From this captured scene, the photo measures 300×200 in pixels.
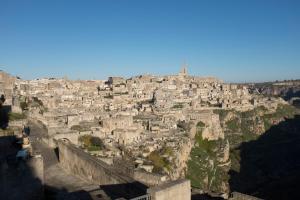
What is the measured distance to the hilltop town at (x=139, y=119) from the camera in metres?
20.5

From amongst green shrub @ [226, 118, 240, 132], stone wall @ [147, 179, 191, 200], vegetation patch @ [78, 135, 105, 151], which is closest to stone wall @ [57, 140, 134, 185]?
stone wall @ [147, 179, 191, 200]

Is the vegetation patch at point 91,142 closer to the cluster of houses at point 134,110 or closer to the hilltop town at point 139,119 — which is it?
the hilltop town at point 139,119

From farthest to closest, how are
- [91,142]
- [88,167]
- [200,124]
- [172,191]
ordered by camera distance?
1. [200,124]
2. [91,142]
3. [88,167]
4. [172,191]

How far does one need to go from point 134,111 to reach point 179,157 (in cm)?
1553

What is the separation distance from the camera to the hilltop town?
67.4 feet

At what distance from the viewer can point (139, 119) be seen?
35969mm

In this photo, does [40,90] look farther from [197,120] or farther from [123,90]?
[197,120]

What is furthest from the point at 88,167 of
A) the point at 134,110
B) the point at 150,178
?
the point at 134,110

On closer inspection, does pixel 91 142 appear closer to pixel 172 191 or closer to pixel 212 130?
pixel 172 191

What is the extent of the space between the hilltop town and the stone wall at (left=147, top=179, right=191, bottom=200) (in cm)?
333

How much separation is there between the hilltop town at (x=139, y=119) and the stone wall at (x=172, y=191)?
10.9 feet

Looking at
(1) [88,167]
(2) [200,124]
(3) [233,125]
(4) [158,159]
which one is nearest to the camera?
(1) [88,167]

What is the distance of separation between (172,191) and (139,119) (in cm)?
2906

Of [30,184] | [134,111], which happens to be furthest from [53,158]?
[134,111]
